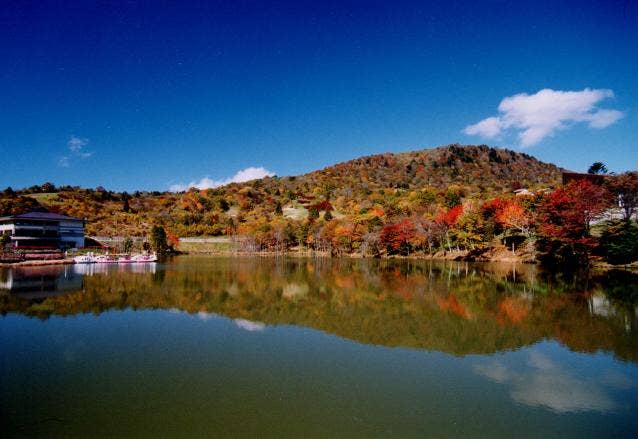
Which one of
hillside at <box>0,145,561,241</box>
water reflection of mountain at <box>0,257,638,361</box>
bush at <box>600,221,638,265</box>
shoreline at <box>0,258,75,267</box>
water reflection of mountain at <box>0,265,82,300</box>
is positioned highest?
hillside at <box>0,145,561,241</box>

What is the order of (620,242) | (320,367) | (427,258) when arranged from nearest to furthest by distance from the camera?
(320,367) < (620,242) < (427,258)

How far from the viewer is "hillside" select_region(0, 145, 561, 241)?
6425 centimetres

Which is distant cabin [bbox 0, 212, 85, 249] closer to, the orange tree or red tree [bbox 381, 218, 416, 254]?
red tree [bbox 381, 218, 416, 254]

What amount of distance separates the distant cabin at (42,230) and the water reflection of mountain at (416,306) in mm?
31839

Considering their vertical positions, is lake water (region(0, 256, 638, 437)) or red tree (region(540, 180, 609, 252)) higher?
red tree (region(540, 180, 609, 252))

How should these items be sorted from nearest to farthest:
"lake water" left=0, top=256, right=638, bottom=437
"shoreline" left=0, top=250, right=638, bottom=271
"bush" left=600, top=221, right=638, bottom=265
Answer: "lake water" left=0, top=256, right=638, bottom=437 < "bush" left=600, top=221, right=638, bottom=265 < "shoreline" left=0, top=250, right=638, bottom=271

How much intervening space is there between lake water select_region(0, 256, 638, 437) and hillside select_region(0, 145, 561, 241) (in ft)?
127

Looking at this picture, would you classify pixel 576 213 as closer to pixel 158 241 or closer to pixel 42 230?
pixel 158 241

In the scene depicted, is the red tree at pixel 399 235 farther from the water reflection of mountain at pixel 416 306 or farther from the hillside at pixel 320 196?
the water reflection of mountain at pixel 416 306

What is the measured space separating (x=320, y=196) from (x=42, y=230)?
5896 centimetres

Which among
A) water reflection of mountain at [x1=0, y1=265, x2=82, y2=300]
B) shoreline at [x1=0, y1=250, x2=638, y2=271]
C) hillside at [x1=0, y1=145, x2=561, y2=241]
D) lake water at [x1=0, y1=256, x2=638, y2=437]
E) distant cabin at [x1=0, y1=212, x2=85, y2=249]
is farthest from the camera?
hillside at [x1=0, y1=145, x2=561, y2=241]

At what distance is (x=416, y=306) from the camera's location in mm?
14266

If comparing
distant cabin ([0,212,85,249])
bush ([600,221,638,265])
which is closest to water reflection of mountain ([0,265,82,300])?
distant cabin ([0,212,85,249])

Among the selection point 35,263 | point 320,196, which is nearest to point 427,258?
point 35,263
